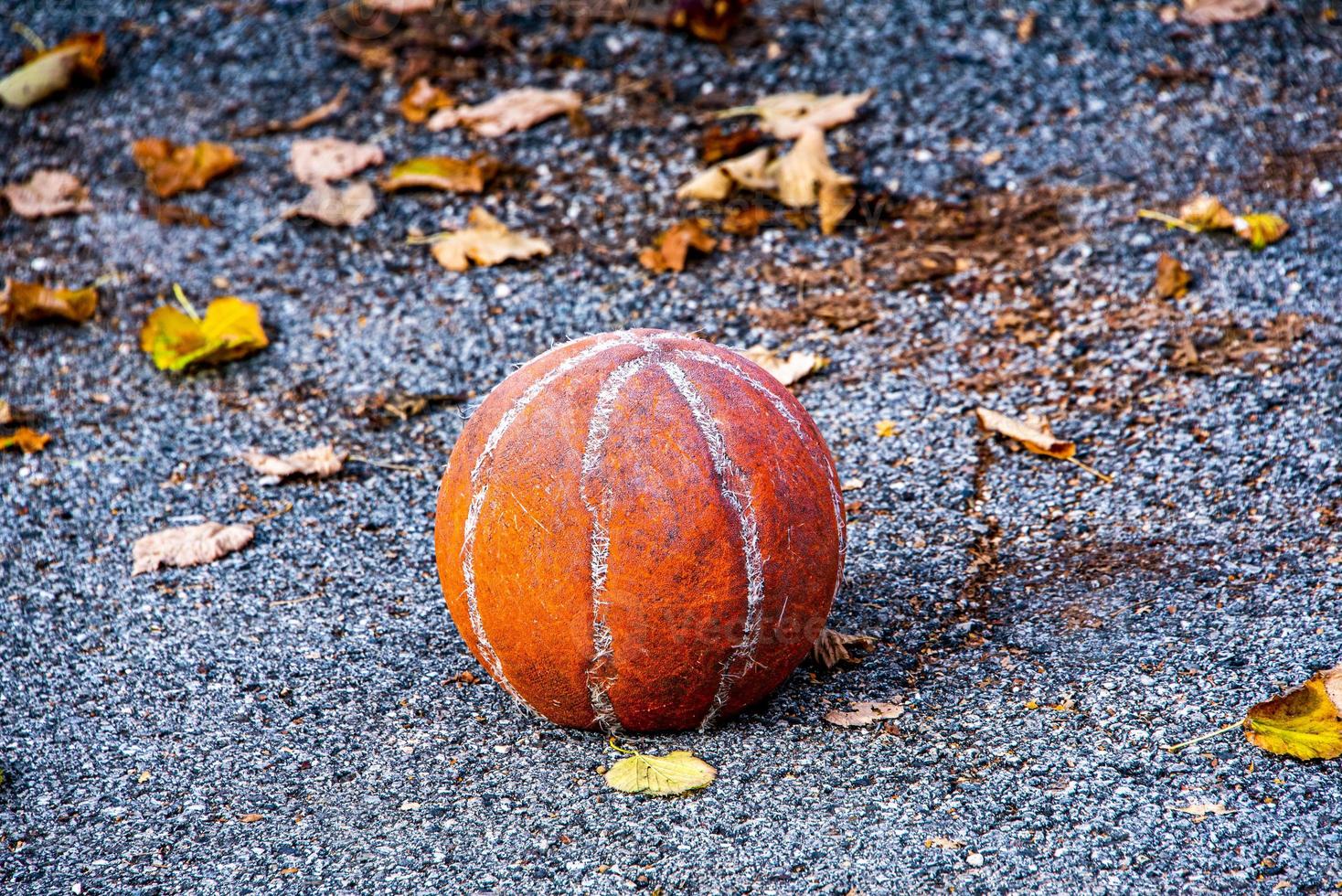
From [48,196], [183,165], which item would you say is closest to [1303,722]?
[183,165]

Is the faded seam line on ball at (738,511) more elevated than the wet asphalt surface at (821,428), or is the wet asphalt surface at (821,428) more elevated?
the faded seam line on ball at (738,511)

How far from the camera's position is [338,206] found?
6645 millimetres

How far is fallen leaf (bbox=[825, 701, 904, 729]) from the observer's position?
3439mm

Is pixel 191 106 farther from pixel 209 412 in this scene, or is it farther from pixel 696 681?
pixel 696 681

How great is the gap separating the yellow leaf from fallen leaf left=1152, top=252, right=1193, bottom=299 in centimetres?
349

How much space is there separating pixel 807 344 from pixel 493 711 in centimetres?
262

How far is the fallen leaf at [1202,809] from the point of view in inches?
118

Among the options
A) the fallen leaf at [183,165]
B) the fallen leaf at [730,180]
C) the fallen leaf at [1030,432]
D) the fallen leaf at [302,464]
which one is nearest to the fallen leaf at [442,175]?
the fallen leaf at [183,165]

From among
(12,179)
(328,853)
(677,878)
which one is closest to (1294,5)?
(677,878)

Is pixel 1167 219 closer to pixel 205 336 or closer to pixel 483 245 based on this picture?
pixel 483 245

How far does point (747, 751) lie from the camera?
3.34m

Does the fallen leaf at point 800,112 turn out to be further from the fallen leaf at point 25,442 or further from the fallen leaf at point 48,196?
the fallen leaf at point 25,442

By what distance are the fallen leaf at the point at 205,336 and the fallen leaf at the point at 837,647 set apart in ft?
11.2

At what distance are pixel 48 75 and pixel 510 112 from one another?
310 cm
